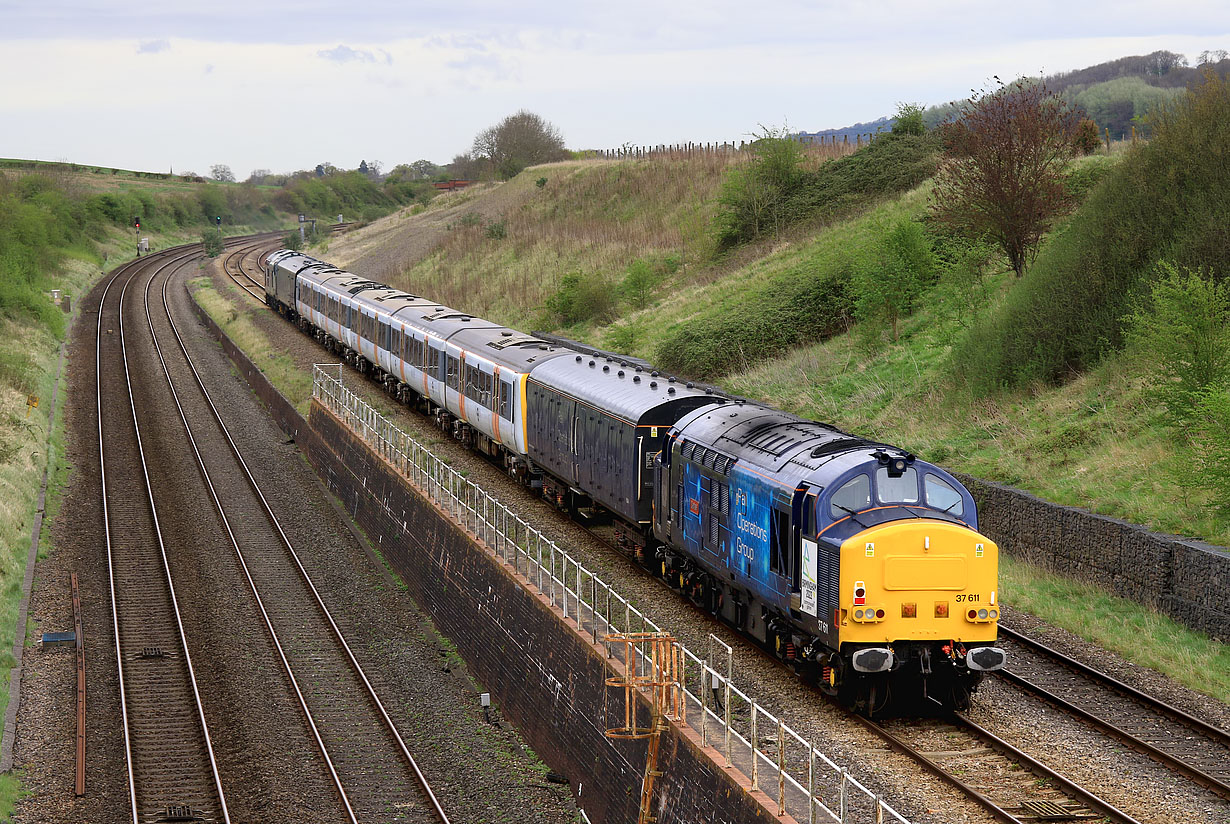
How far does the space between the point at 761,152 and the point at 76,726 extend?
1916 inches

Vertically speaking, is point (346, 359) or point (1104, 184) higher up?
point (1104, 184)

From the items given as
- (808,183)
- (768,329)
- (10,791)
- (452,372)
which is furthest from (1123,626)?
(808,183)

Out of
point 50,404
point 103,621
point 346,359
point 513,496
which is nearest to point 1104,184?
point 513,496

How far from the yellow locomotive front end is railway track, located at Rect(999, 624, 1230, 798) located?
5.57ft

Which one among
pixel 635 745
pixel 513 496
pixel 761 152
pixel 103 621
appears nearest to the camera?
pixel 635 745

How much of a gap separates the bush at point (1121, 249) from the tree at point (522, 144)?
321 ft

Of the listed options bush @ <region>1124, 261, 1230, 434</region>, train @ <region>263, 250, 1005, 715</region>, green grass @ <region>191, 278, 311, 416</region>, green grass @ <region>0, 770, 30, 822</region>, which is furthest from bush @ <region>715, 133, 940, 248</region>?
green grass @ <region>0, 770, 30, 822</region>

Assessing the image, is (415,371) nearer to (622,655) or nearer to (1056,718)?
(622,655)

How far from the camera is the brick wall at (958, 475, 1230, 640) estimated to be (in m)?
18.4

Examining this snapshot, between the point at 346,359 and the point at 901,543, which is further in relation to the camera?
the point at 346,359

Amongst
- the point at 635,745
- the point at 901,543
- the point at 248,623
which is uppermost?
the point at 901,543

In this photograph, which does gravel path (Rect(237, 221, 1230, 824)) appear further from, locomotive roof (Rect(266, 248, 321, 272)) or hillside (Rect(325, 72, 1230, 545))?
locomotive roof (Rect(266, 248, 321, 272))

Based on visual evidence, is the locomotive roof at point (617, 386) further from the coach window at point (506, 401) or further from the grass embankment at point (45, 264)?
the grass embankment at point (45, 264)

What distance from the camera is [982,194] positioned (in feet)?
117
